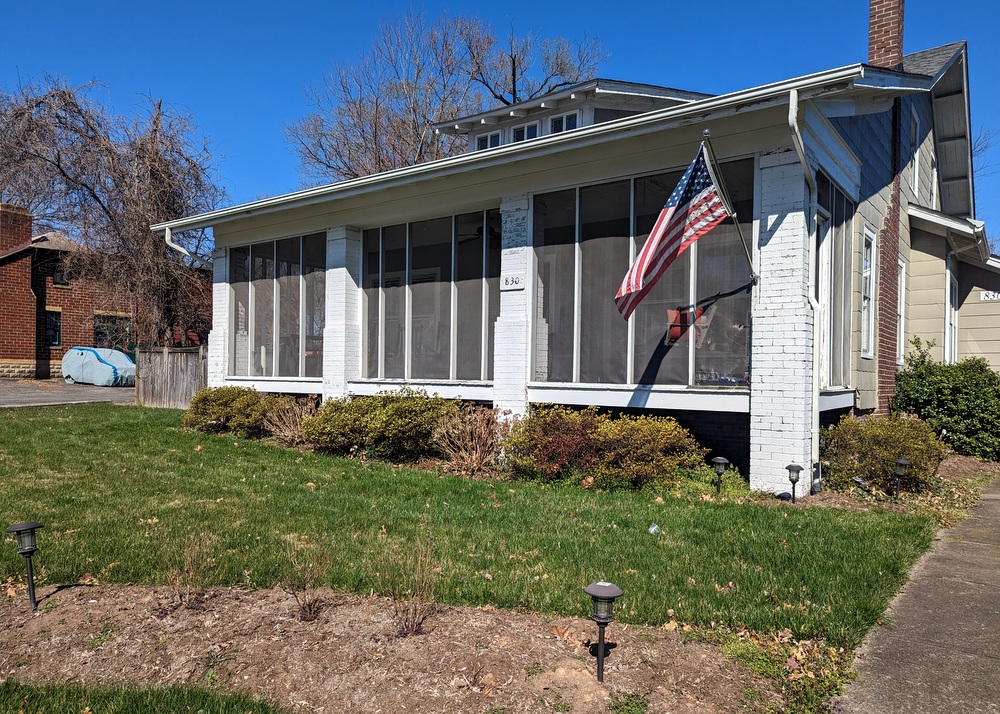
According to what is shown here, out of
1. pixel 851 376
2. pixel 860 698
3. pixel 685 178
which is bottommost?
pixel 860 698

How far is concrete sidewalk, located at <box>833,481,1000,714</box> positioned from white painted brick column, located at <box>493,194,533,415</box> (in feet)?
18.6

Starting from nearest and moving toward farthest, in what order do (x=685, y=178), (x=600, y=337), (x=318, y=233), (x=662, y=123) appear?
1. (x=685, y=178)
2. (x=662, y=123)
3. (x=600, y=337)
4. (x=318, y=233)

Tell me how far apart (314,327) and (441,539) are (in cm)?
824

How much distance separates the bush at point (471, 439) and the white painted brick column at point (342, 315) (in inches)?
120

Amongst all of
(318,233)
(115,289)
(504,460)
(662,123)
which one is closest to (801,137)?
(662,123)

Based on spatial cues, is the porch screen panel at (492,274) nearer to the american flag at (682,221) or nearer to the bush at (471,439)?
the bush at (471,439)

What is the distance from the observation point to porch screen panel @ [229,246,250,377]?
14.7 m

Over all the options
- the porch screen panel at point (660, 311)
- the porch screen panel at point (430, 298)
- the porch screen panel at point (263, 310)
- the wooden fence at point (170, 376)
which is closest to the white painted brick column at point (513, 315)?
the porch screen panel at point (430, 298)

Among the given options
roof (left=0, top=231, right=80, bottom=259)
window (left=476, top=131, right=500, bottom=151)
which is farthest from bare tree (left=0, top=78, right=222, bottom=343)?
window (left=476, top=131, right=500, bottom=151)

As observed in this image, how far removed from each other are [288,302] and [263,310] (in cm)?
75

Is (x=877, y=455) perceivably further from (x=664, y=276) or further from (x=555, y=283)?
(x=555, y=283)

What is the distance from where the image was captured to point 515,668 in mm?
3602

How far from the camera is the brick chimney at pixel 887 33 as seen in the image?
38.7 ft

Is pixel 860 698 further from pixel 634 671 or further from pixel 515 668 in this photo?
pixel 515 668
